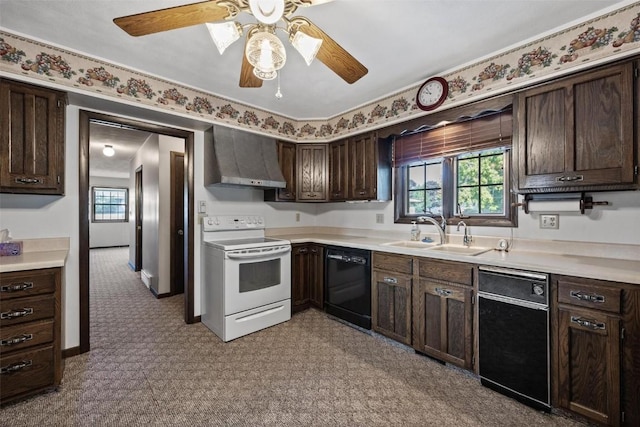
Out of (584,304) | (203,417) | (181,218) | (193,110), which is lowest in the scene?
(203,417)

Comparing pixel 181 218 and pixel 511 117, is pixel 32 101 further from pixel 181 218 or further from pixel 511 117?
pixel 511 117

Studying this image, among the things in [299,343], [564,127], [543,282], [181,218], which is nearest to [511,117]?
[564,127]

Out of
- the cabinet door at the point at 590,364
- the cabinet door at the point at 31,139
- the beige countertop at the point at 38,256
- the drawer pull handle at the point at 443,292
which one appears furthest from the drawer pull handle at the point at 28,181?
the cabinet door at the point at 590,364

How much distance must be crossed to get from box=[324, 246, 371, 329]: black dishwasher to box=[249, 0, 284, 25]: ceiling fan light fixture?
6.81 ft

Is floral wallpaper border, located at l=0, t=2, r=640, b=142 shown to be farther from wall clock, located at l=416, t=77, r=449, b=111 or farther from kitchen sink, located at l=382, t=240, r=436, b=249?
kitchen sink, located at l=382, t=240, r=436, b=249

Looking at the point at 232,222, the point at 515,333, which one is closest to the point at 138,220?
the point at 232,222

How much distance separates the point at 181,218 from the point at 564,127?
181 inches

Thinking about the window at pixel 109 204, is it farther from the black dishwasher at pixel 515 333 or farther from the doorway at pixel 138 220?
the black dishwasher at pixel 515 333

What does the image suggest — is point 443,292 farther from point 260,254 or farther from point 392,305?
point 260,254

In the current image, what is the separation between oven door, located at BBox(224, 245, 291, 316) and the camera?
2689 mm

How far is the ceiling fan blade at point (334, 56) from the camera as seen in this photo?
1489 millimetres

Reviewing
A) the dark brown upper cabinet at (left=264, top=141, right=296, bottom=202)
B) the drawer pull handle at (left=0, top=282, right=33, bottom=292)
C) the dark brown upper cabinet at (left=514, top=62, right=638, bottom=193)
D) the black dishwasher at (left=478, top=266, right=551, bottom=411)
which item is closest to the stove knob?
the black dishwasher at (left=478, top=266, right=551, bottom=411)

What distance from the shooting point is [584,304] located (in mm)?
1582

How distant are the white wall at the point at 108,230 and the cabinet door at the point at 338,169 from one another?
8.53 m
